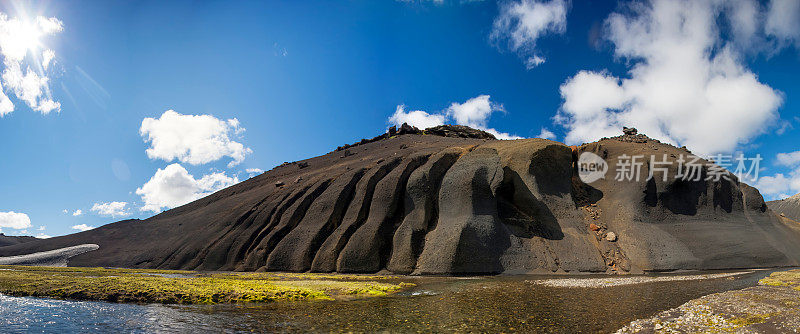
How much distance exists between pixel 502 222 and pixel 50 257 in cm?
7003

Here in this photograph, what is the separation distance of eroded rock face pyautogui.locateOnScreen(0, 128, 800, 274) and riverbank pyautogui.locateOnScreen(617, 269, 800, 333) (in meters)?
16.8

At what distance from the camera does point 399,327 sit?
11914 millimetres

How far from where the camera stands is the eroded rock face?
33.2 metres

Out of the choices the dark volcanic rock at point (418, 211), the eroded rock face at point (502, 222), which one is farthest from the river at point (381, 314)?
the dark volcanic rock at point (418, 211)

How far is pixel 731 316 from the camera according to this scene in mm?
12117

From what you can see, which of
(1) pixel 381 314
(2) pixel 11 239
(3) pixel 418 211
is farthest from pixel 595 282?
(2) pixel 11 239

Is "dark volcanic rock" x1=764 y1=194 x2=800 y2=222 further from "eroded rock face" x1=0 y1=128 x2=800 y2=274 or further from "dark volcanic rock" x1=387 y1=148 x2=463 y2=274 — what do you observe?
"dark volcanic rock" x1=387 y1=148 x2=463 y2=274

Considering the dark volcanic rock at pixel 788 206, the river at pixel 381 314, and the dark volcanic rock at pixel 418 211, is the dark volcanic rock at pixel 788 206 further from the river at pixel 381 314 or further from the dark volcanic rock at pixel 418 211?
the river at pixel 381 314

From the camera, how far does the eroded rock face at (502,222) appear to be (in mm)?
33219

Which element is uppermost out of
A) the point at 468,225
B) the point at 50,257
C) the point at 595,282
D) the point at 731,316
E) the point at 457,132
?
the point at 457,132

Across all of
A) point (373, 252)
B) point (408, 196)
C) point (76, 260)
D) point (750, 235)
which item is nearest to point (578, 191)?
point (750, 235)

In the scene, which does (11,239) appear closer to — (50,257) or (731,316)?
(50,257)

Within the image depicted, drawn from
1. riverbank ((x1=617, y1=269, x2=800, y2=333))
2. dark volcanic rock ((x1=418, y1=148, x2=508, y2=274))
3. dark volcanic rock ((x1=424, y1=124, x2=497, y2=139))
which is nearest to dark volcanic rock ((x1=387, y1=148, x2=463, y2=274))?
dark volcanic rock ((x1=418, y1=148, x2=508, y2=274))

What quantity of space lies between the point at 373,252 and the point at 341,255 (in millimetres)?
2950
